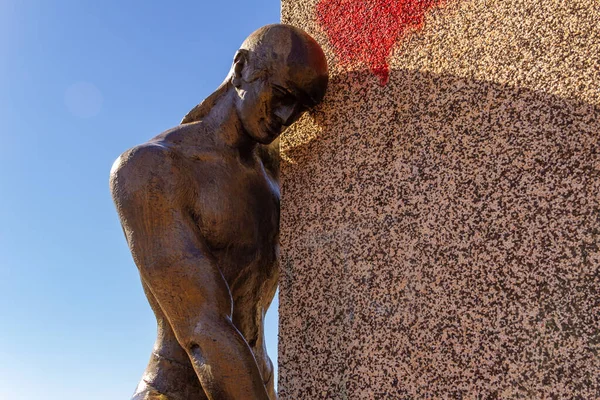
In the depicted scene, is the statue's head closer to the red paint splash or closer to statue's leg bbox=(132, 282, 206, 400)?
the red paint splash

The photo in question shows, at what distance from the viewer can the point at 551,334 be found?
2.00 m

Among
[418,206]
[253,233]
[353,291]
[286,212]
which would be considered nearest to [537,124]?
[418,206]

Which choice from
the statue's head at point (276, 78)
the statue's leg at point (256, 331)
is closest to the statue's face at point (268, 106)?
the statue's head at point (276, 78)

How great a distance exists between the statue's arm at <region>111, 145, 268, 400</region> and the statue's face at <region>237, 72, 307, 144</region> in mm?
421

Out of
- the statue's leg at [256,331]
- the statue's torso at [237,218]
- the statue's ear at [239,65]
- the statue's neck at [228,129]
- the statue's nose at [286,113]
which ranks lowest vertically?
the statue's leg at [256,331]

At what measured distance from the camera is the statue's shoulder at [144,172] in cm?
263

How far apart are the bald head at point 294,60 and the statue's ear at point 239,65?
0.20ft

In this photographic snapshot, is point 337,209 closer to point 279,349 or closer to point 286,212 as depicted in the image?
point 286,212

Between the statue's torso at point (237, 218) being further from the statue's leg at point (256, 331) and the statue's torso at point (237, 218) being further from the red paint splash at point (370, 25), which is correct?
the red paint splash at point (370, 25)

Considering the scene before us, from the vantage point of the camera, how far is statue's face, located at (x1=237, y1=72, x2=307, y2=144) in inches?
110

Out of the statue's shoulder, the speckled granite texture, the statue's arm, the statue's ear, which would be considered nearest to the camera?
the speckled granite texture

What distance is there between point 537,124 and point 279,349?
1.33 meters

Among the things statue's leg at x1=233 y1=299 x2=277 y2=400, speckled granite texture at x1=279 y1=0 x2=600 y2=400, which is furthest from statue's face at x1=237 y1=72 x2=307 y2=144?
statue's leg at x1=233 y1=299 x2=277 y2=400

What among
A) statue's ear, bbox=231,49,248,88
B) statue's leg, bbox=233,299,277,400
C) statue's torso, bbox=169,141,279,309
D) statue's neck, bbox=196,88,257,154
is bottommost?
statue's leg, bbox=233,299,277,400
